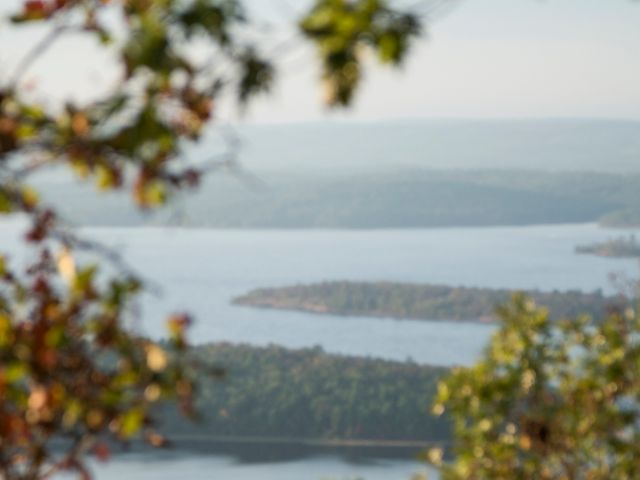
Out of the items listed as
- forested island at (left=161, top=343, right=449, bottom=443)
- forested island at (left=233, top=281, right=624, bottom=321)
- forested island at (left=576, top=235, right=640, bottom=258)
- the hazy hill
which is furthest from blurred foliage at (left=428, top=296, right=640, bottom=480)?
forested island at (left=576, top=235, right=640, bottom=258)

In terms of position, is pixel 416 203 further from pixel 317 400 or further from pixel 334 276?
pixel 317 400

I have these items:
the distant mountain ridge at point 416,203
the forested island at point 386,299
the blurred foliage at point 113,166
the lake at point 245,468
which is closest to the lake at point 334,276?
the lake at point 245,468

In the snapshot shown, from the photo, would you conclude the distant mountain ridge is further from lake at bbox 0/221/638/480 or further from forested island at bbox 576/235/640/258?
forested island at bbox 576/235/640/258

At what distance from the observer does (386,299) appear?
626 inches

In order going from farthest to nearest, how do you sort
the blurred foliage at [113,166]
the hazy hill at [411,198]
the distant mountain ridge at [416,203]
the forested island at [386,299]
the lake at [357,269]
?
the distant mountain ridge at [416,203] → the hazy hill at [411,198] → the forested island at [386,299] → the lake at [357,269] → the blurred foliage at [113,166]

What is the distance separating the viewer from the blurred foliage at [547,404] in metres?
3.30

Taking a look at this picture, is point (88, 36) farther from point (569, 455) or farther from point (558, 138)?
point (558, 138)

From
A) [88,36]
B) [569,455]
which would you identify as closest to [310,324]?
[569,455]

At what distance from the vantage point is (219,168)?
108cm

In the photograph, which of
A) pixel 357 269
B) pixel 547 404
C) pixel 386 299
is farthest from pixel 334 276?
pixel 547 404

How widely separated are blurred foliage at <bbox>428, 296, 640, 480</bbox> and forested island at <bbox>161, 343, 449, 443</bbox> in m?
6.09

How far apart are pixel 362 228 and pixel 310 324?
5.79 meters

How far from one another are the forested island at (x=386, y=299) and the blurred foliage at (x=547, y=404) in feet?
31.7

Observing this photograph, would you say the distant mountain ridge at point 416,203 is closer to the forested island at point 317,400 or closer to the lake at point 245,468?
the forested island at point 317,400
